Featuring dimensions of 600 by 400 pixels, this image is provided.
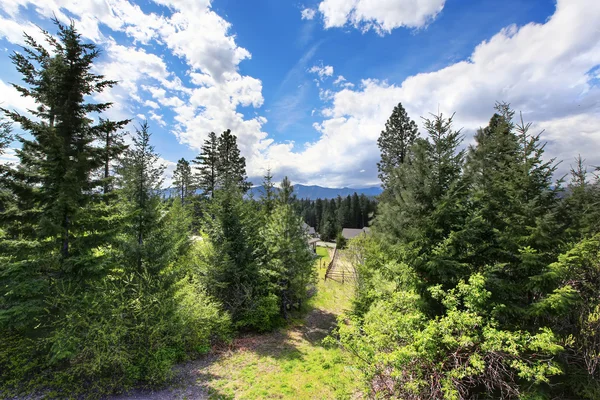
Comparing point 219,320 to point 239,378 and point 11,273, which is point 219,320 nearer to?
point 239,378

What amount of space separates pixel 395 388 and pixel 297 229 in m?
10.3

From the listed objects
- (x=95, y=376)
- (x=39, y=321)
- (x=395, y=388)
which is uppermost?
(x=39, y=321)

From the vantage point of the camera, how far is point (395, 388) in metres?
5.53

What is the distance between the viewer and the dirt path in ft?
25.8

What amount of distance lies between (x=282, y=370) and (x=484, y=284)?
8.01 m

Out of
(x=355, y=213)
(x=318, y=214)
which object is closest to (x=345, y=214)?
(x=355, y=213)

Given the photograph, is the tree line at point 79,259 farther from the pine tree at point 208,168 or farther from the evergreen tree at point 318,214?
the evergreen tree at point 318,214

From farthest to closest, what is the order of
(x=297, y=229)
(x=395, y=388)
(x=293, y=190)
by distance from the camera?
(x=293, y=190) → (x=297, y=229) → (x=395, y=388)

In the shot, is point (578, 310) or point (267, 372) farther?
point (267, 372)

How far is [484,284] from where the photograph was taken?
23.9ft

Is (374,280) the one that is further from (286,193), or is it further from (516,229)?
(286,193)

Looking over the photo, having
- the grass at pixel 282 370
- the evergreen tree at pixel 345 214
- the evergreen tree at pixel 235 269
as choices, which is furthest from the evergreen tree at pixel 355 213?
the evergreen tree at pixel 235 269

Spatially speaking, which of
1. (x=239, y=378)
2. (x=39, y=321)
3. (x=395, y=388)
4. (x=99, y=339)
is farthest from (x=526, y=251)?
(x=39, y=321)

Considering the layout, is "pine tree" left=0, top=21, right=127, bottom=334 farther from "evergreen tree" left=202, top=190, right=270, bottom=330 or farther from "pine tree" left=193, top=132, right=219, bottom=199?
"pine tree" left=193, top=132, right=219, bottom=199
